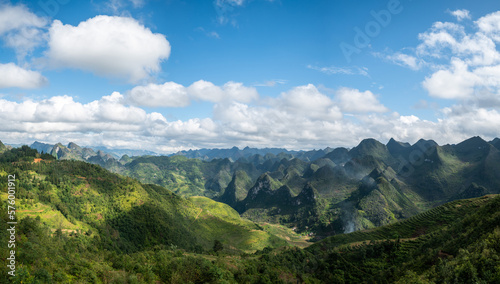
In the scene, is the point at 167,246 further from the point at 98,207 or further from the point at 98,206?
the point at 98,206

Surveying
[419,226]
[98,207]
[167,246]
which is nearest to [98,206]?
[98,207]

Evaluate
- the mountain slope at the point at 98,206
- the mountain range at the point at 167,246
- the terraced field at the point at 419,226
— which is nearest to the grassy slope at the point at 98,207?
the mountain slope at the point at 98,206

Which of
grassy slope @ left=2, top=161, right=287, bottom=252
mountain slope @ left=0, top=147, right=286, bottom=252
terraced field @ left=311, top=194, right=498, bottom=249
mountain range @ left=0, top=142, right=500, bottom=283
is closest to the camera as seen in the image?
mountain range @ left=0, top=142, right=500, bottom=283

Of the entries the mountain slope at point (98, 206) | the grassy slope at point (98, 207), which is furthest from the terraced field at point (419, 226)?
the mountain slope at point (98, 206)

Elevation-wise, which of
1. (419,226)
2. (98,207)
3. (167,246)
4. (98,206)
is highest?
(419,226)

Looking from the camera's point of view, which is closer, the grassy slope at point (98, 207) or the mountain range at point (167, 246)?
the mountain range at point (167, 246)

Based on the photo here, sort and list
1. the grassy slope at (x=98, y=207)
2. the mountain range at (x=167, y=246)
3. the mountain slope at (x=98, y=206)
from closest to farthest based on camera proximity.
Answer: the mountain range at (x=167, y=246), the grassy slope at (x=98, y=207), the mountain slope at (x=98, y=206)

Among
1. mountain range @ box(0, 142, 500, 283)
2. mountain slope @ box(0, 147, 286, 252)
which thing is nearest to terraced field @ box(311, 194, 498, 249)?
mountain range @ box(0, 142, 500, 283)

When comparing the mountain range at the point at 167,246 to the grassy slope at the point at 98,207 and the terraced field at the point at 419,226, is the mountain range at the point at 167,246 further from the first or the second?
the grassy slope at the point at 98,207

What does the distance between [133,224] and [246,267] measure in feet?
357

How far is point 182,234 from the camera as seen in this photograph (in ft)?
562

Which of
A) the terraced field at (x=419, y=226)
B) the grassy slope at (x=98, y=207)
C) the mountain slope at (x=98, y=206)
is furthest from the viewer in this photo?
the mountain slope at (x=98, y=206)

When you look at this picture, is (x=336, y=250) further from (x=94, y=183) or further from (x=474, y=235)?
(x=94, y=183)

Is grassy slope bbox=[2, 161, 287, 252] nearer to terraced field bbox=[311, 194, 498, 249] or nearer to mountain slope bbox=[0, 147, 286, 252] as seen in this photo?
mountain slope bbox=[0, 147, 286, 252]
